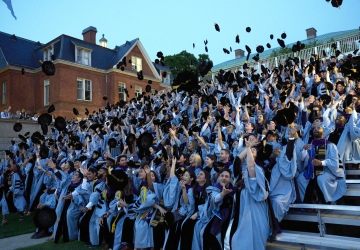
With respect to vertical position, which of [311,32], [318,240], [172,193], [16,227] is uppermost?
[311,32]

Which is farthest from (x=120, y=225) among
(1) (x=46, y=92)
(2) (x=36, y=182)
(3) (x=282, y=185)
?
(1) (x=46, y=92)

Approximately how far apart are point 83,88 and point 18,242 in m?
24.5

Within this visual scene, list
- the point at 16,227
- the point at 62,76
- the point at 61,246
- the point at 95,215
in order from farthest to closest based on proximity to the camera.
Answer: the point at 62,76 < the point at 16,227 < the point at 95,215 < the point at 61,246

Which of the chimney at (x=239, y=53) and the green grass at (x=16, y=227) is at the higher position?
the chimney at (x=239, y=53)

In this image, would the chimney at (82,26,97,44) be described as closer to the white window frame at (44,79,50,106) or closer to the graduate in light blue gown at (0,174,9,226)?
the white window frame at (44,79,50,106)

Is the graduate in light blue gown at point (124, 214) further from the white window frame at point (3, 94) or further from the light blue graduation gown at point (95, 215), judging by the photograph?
the white window frame at point (3, 94)

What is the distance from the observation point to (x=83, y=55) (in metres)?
31.4

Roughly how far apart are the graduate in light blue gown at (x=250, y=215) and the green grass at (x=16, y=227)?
6.50m

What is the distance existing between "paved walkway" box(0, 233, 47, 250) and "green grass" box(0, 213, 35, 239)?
14.5 inches

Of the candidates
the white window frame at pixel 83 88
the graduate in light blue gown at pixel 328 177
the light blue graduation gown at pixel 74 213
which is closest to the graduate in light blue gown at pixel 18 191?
the light blue graduation gown at pixel 74 213

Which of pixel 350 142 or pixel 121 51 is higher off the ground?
pixel 121 51

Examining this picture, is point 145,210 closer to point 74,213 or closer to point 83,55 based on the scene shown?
point 74,213

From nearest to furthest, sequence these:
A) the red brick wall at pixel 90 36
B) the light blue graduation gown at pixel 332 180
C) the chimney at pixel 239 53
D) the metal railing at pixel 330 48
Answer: the light blue graduation gown at pixel 332 180
the metal railing at pixel 330 48
the red brick wall at pixel 90 36
the chimney at pixel 239 53

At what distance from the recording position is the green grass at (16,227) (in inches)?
335
